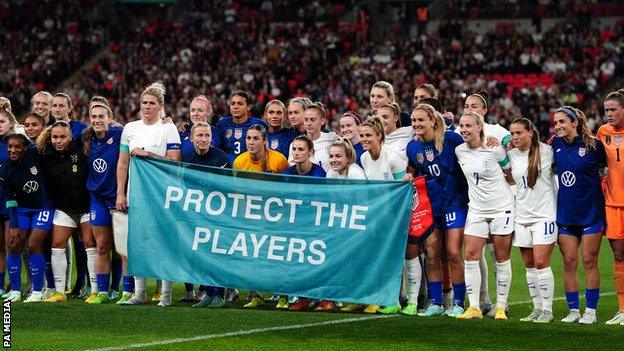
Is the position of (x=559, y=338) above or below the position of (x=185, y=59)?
below

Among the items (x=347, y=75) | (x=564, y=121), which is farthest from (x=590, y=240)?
(x=347, y=75)

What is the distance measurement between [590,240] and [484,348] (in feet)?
6.33

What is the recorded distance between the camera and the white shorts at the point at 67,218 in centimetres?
1190

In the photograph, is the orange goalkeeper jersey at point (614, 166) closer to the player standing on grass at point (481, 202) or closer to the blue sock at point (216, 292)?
the player standing on grass at point (481, 202)

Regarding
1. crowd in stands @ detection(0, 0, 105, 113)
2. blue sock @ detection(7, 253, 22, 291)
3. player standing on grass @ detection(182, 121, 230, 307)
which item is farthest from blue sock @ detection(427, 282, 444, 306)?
crowd in stands @ detection(0, 0, 105, 113)

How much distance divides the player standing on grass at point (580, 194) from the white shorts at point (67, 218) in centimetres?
457

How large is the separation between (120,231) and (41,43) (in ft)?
90.3

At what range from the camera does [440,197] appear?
1071cm

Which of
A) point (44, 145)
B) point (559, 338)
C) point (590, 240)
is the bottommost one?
point (559, 338)

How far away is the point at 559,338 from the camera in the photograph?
943 centimetres

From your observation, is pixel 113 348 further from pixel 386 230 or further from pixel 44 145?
pixel 44 145

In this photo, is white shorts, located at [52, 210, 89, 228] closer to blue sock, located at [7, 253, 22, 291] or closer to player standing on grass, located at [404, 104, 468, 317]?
blue sock, located at [7, 253, 22, 291]

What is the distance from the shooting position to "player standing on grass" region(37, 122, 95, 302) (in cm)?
1184

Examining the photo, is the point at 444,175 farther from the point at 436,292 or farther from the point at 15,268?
the point at 15,268
